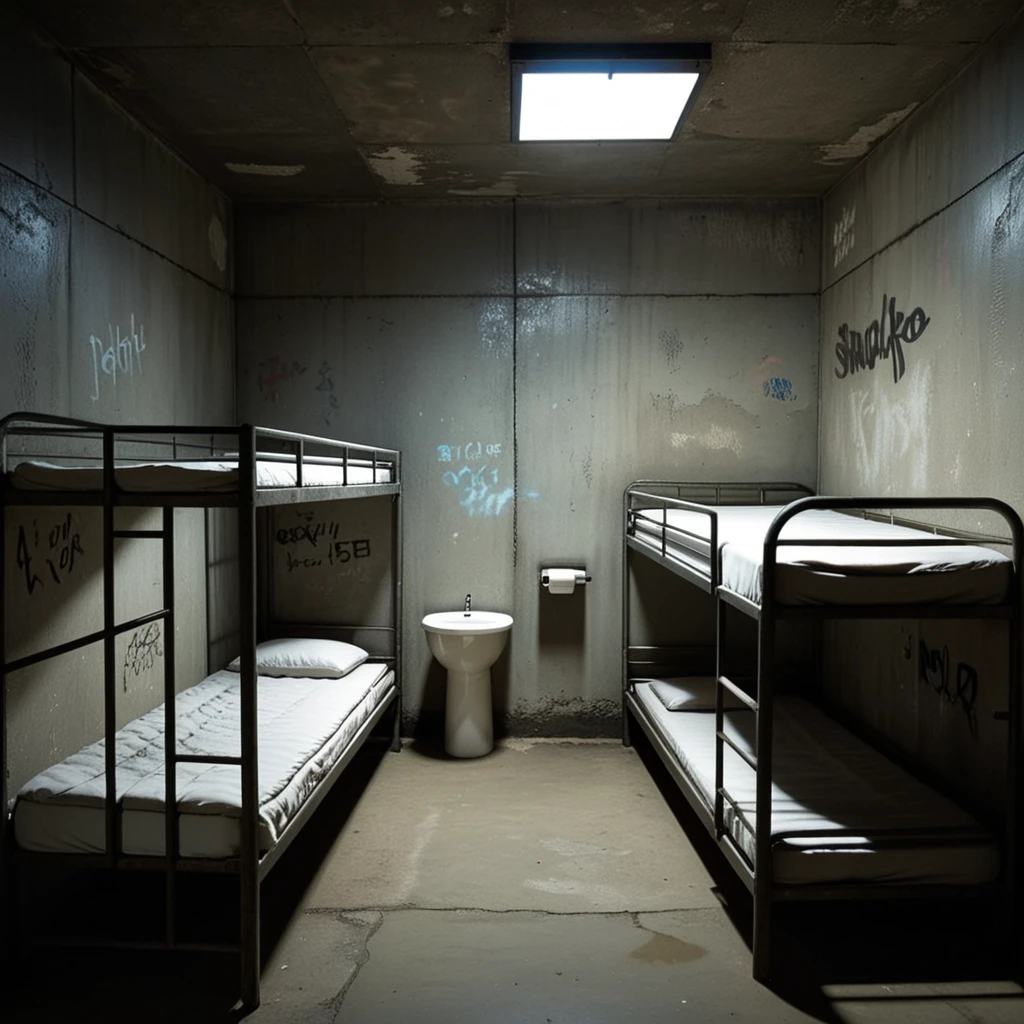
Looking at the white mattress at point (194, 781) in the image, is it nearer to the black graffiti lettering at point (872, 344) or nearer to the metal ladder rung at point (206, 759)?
the metal ladder rung at point (206, 759)

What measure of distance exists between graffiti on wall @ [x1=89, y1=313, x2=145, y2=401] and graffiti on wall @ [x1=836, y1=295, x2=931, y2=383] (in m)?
3.94

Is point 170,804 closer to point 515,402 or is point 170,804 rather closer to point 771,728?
point 771,728

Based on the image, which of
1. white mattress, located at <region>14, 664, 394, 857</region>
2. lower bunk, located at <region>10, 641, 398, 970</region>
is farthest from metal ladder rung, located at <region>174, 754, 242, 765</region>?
white mattress, located at <region>14, 664, 394, 857</region>

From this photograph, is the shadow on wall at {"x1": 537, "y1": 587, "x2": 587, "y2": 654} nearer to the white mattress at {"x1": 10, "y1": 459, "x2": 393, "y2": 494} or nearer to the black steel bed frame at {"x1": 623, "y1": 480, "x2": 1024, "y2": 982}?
the black steel bed frame at {"x1": 623, "y1": 480, "x2": 1024, "y2": 982}

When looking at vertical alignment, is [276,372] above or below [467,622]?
above

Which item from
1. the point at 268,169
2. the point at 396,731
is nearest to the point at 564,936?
the point at 396,731

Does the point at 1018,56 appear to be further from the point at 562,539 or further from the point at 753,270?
the point at 562,539

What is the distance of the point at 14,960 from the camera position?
2.92 metres

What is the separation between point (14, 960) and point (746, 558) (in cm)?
302

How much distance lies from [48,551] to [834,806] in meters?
3.32

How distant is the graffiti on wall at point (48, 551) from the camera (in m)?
3.21

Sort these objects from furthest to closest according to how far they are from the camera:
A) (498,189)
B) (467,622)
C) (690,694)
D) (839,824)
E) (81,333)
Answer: (498,189)
(467,622)
(690,694)
(81,333)
(839,824)

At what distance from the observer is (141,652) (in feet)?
13.7

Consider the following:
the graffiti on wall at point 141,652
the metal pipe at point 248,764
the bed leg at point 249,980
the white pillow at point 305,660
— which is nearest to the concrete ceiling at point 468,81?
A: the metal pipe at point 248,764
